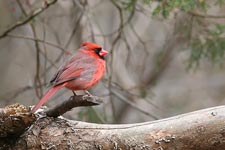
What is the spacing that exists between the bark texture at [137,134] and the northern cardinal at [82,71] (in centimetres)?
22

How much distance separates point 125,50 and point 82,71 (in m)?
5.87

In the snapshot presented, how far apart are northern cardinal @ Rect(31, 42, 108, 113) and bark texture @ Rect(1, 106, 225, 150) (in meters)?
0.22

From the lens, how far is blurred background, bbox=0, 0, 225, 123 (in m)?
5.33

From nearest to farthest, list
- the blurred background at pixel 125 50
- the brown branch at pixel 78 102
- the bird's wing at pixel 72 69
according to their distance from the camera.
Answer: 1. the brown branch at pixel 78 102
2. the bird's wing at pixel 72 69
3. the blurred background at pixel 125 50

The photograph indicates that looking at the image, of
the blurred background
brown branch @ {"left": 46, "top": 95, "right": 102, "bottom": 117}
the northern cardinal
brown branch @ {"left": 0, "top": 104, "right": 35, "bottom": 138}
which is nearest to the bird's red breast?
the northern cardinal

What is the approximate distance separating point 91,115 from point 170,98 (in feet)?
18.3

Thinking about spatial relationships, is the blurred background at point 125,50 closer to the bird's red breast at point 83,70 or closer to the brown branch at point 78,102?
the bird's red breast at point 83,70

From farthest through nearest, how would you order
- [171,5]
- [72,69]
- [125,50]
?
[125,50]
[171,5]
[72,69]

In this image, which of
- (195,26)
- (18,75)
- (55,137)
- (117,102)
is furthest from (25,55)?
(55,137)

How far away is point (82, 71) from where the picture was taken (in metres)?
3.35

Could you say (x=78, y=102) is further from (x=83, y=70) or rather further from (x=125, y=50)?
(x=125, y=50)

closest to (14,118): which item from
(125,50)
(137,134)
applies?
(137,134)

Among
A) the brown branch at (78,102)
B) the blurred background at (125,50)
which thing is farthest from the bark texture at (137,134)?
the blurred background at (125,50)

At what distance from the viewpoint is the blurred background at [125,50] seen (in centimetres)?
533
